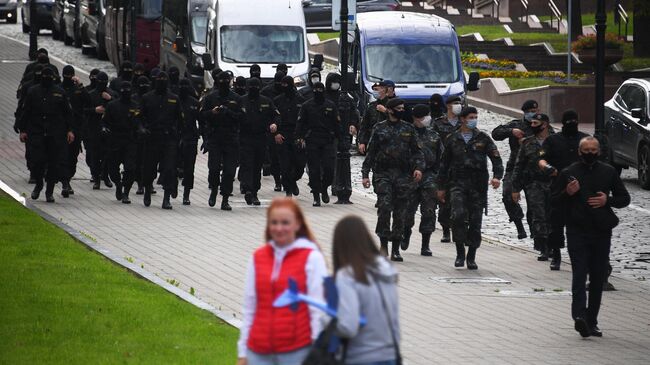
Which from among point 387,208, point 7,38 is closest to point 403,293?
point 387,208

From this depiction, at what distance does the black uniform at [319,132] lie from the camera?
23.1 metres

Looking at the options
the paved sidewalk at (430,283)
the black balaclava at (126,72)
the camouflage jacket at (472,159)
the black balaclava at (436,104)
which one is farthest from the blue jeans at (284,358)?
the black balaclava at (126,72)

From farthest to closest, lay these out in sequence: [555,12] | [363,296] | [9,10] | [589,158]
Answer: [9,10]
[555,12]
[589,158]
[363,296]

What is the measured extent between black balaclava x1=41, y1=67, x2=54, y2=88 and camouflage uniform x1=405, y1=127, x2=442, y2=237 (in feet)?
19.4

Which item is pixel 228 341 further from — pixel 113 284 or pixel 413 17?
pixel 413 17

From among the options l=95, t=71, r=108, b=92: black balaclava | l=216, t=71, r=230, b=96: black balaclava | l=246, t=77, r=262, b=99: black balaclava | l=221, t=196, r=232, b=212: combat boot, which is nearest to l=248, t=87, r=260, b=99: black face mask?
l=246, t=77, r=262, b=99: black balaclava

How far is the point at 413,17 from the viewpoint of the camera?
1309 inches

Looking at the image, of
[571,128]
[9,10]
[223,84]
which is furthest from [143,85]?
[9,10]

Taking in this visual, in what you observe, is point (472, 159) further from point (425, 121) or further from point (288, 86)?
point (288, 86)

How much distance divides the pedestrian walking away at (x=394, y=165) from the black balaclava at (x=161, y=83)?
4.86 metres

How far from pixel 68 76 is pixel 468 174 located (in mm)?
8271

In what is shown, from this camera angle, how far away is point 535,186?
1856 cm

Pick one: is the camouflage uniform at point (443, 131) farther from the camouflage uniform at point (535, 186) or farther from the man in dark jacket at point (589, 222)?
the man in dark jacket at point (589, 222)

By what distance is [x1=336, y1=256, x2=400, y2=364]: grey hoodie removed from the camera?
816 cm
